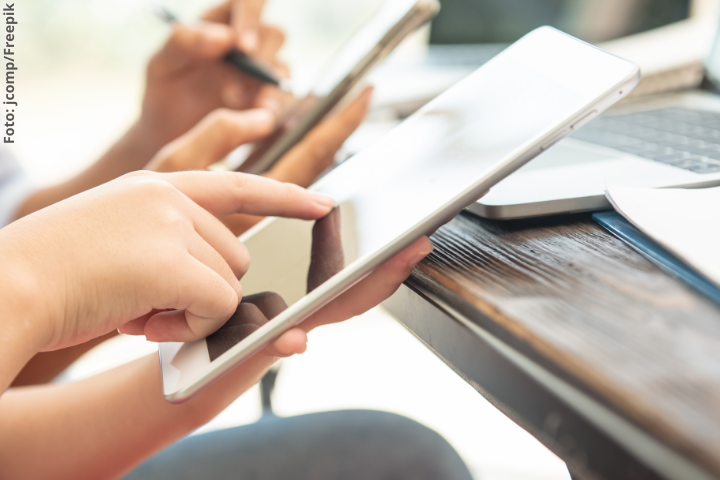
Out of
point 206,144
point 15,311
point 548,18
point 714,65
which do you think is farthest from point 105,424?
point 548,18

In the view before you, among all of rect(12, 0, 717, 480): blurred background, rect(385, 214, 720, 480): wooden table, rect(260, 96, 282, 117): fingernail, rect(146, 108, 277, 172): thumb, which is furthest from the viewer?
rect(12, 0, 717, 480): blurred background

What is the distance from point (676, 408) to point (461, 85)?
241 millimetres

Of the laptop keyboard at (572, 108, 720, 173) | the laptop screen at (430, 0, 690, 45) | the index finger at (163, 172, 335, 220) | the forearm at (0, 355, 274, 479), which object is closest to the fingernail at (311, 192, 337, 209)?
the index finger at (163, 172, 335, 220)

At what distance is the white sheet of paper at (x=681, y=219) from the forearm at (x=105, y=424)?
8.7 inches

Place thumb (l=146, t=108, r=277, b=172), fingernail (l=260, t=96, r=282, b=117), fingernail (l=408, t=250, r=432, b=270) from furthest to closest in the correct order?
fingernail (l=260, t=96, r=282, b=117)
thumb (l=146, t=108, r=277, b=172)
fingernail (l=408, t=250, r=432, b=270)

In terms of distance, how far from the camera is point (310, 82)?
71 cm

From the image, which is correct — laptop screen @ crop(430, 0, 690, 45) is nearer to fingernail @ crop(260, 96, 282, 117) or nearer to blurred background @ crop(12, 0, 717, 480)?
blurred background @ crop(12, 0, 717, 480)

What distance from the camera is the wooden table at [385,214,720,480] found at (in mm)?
117

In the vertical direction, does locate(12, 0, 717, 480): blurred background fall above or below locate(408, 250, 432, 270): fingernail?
below

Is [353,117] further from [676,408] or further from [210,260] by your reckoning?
[676,408]

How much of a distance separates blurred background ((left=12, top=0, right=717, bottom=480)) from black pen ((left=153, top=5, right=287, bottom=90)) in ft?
0.13

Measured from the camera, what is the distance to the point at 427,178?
0.79 feet

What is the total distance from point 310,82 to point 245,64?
0.46 feet

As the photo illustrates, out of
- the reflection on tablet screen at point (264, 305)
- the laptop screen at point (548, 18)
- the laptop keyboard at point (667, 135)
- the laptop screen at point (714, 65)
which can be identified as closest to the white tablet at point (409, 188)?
the reflection on tablet screen at point (264, 305)
